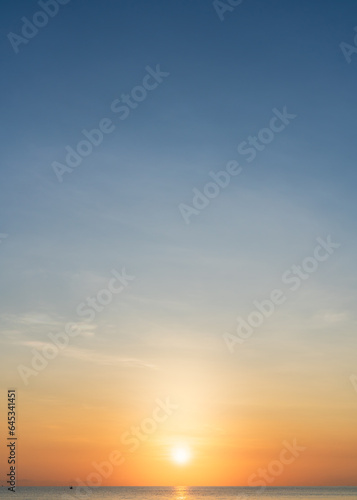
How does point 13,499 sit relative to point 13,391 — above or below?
above

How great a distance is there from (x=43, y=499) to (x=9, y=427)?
155 metres

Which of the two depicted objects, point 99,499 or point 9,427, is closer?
point 9,427

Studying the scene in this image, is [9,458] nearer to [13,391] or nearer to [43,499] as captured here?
[13,391]

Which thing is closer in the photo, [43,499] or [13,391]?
[13,391]

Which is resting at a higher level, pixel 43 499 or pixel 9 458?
pixel 43 499

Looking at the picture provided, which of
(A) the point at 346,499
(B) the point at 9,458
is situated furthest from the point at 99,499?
(B) the point at 9,458

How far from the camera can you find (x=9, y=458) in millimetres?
62375

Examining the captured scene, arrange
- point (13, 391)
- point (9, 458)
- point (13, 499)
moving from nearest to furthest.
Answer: point (13, 391) → point (9, 458) → point (13, 499)

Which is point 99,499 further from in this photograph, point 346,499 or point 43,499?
point 346,499

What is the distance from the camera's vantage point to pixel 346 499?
634ft

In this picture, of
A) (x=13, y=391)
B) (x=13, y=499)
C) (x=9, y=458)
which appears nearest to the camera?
(x=13, y=391)

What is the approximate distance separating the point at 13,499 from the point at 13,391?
150 meters

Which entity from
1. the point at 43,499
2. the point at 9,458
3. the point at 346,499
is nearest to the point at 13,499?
the point at 43,499

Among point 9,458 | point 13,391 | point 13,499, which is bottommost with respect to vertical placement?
point 9,458
